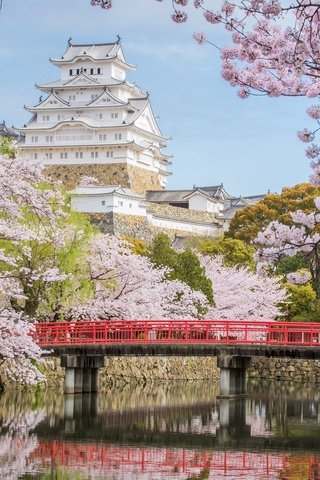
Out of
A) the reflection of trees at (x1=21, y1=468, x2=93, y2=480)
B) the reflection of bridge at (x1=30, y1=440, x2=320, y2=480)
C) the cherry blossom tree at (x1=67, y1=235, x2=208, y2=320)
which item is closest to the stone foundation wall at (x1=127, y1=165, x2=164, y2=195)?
the cherry blossom tree at (x1=67, y1=235, x2=208, y2=320)

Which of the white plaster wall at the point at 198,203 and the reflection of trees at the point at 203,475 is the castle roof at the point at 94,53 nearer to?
the white plaster wall at the point at 198,203

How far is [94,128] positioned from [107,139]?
117 centimetres

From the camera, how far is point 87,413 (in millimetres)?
23109

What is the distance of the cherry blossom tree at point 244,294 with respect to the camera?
36.2m

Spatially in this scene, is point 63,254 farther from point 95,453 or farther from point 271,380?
point 271,380

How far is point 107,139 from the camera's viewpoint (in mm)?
61688

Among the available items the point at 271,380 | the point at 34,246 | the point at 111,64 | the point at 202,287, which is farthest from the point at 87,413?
the point at 111,64

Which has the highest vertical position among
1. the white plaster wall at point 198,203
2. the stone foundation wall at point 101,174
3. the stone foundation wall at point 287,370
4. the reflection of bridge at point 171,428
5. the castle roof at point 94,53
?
the castle roof at point 94,53

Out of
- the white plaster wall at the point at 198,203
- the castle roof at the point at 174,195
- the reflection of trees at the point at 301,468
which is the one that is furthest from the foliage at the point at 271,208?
the reflection of trees at the point at 301,468

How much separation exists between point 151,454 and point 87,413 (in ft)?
19.3

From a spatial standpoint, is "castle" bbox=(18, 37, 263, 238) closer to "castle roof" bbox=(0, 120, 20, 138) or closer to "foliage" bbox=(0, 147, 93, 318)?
"castle roof" bbox=(0, 120, 20, 138)

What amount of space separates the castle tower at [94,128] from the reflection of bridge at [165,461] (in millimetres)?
43377

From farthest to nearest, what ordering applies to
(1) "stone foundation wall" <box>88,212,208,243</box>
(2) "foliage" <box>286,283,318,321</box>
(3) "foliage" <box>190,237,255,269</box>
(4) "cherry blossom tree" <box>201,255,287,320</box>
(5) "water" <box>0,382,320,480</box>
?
(1) "stone foundation wall" <box>88,212,208,243</box>
(3) "foliage" <box>190,237,255,269</box>
(2) "foliage" <box>286,283,318,321</box>
(4) "cherry blossom tree" <box>201,255,287,320</box>
(5) "water" <box>0,382,320,480</box>

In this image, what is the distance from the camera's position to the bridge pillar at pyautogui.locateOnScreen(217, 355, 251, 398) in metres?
27.0
